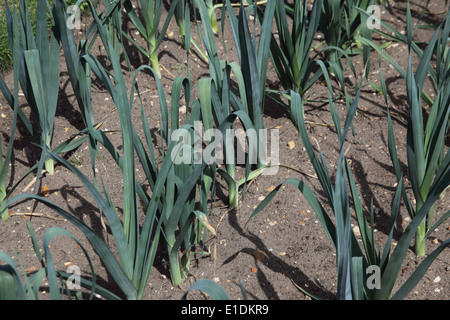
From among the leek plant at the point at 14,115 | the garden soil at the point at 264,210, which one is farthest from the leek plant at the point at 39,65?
the garden soil at the point at 264,210

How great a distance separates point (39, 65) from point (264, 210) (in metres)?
0.83

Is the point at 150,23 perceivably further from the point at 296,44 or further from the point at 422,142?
the point at 422,142

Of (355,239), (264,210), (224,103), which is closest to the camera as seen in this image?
(355,239)

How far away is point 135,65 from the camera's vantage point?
8.02 ft

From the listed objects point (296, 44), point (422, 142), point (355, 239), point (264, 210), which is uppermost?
point (296, 44)

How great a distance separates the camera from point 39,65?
1.73m

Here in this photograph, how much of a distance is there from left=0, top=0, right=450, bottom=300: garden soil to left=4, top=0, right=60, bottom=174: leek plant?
0.62 ft

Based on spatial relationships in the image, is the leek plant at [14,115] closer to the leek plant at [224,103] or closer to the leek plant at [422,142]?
the leek plant at [224,103]

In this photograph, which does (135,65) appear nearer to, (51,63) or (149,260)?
(51,63)

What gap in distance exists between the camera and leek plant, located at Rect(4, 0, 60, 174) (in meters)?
1.73

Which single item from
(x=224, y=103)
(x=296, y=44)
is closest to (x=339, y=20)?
(x=296, y=44)

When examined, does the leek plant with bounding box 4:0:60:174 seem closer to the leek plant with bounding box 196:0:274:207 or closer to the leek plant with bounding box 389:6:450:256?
the leek plant with bounding box 196:0:274:207
